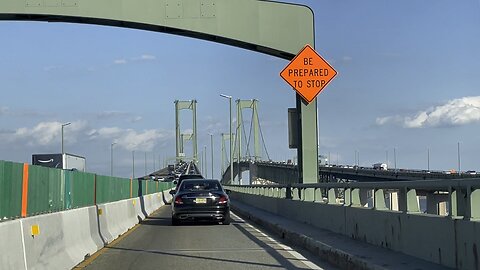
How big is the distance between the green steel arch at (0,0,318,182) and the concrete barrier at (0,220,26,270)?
12.4m

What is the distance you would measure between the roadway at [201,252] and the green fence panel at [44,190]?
136 centimetres

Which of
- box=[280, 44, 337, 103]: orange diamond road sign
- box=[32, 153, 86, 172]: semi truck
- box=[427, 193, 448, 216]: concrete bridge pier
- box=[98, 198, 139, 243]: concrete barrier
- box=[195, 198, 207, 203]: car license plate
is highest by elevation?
box=[280, 44, 337, 103]: orange diamond road sign

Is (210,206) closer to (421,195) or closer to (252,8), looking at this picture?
(252,8)

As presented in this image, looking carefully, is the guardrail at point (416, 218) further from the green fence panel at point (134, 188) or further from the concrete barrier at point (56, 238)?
the green fence panel at point (134, 188)

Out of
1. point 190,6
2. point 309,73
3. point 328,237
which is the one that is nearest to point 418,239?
point 328,237

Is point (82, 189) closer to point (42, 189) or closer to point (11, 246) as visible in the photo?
point (42, 189)

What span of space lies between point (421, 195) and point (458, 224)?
3.11 meters

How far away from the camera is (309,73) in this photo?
1808cm

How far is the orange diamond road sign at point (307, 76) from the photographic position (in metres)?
17.9

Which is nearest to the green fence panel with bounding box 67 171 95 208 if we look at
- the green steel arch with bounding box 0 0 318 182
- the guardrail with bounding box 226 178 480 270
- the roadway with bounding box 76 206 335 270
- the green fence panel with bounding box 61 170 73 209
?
the green fence panel with bounding box 61 170 73 209

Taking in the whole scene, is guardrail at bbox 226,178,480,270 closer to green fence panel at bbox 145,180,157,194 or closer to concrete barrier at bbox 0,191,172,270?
concrete barrier at bbox 0,191,172,270

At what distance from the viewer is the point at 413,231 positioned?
9.84m

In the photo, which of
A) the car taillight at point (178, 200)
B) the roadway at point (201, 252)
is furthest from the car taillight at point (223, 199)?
the roadway at point (201, 252)

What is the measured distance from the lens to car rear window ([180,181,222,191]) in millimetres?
23297
